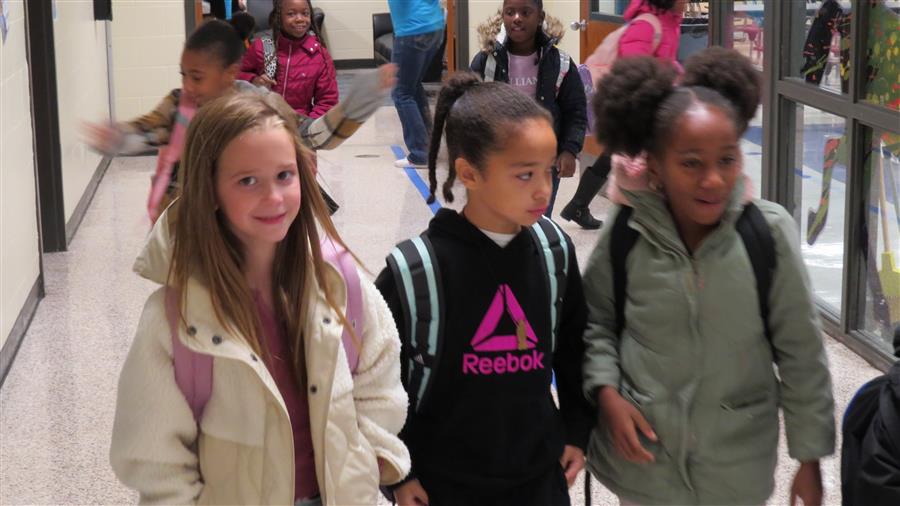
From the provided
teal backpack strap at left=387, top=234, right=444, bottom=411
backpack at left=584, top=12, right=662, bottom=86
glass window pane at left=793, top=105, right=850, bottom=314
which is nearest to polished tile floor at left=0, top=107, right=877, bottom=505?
glass window pane at left=793, top=105, right=850, bottom=314

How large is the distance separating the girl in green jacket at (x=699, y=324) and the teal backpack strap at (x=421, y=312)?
286 millimetres

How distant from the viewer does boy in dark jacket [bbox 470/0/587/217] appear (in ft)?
16.7

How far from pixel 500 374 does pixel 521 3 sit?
3.19 meters

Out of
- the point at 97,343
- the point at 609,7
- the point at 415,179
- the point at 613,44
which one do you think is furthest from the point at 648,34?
the point at 415,179

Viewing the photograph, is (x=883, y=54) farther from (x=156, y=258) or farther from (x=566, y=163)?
(x=156, y=258)

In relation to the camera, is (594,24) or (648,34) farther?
(594,24)

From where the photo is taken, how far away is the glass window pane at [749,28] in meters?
5.56

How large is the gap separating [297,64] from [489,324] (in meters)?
3.57

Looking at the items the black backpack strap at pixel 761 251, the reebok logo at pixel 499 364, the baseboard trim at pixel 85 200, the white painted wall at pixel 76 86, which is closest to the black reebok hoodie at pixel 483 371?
the reebok logo at pixel 499 364

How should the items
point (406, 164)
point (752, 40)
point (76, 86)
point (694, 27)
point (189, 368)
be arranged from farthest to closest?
point (406, 164)
point (76, 86)
point (694, 27)
point (752, 40)
point (189, 368)

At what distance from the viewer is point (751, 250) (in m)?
2.07

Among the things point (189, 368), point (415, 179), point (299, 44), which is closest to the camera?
point (189, 368)

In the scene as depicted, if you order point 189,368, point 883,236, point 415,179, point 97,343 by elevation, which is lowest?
point 97,343

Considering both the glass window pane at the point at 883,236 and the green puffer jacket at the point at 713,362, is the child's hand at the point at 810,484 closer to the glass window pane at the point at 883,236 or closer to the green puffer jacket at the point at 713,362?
the green puffer jacket at the point at 713,362
